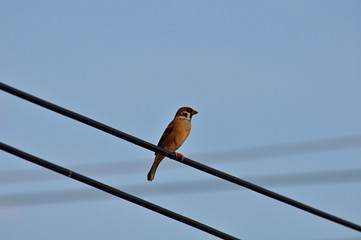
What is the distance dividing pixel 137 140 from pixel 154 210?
0.56 metres

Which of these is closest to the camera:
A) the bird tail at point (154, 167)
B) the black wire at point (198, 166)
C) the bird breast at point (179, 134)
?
the black wire at point (198, 166)

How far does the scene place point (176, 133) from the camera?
1263 centimetres

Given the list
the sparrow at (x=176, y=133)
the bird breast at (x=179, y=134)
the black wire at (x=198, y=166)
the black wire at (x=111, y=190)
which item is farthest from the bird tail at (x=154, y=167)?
the black wire at (x=111, y=190)

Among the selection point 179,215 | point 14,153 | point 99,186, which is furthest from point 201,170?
point 14,153

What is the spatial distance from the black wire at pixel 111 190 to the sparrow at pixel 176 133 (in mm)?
5572

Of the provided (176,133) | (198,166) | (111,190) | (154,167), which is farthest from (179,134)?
(111,190)

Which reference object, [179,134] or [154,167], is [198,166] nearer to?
[179,134]

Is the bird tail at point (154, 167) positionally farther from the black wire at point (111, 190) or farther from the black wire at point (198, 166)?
the black wire at point (111, 190)

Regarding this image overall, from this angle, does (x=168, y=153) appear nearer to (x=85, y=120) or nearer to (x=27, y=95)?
(x=85, y=120)

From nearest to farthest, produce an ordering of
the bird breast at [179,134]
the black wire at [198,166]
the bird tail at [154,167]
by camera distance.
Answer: the black wire at [198,166]
the bird breast at [179,134]
the bird tail at [154,167]

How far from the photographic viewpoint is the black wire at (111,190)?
6.40m

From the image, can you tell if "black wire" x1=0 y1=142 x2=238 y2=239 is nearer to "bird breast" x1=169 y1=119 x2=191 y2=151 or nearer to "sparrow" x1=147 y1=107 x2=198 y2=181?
"sparrow" x1=147 y1=107 x2=198 y2=181

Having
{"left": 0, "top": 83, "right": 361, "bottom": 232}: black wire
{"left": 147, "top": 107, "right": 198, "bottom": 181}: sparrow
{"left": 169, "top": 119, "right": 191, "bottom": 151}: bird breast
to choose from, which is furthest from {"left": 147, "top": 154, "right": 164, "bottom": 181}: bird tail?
{"left": 0, "top": 83, "right": 361, "bottom": 232}: black wire

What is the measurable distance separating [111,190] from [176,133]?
5.98 metres
